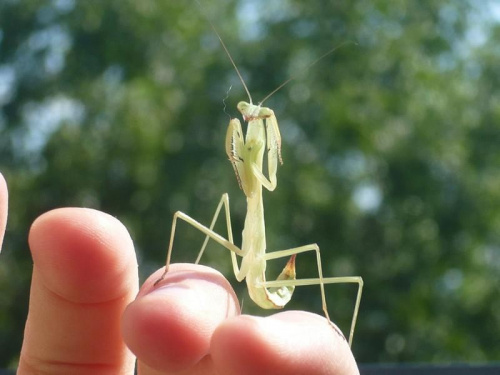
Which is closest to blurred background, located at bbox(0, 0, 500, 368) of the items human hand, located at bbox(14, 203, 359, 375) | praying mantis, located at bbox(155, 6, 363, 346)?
praying mantis, located at bbox(155, 6, 363, 346)

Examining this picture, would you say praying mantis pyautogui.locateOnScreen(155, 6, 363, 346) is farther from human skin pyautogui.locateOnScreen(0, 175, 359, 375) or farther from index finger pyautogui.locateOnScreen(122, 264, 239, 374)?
index finger pyautogui.locateOnScreen(122, 264, 239, 374)

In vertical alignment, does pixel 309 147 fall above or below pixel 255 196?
below

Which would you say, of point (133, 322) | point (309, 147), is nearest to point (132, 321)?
point (133, 322)

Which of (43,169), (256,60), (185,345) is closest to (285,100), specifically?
(256,60)

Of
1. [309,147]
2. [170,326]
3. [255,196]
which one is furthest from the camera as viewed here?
[309,147]

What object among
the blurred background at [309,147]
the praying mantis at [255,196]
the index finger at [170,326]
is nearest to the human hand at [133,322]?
the index finger at [170,326]

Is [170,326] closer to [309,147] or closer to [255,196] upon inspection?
[255,196]

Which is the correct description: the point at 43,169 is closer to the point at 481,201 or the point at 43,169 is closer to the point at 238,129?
the point at 481,201
